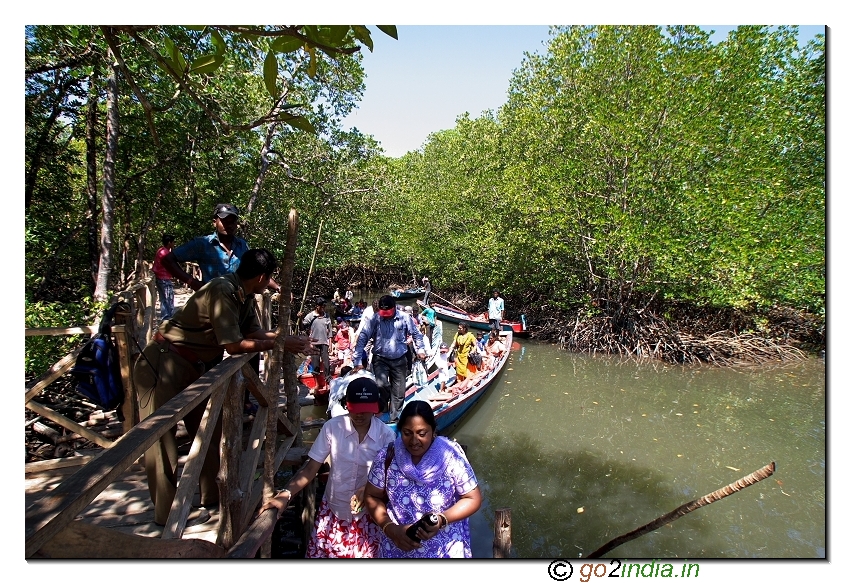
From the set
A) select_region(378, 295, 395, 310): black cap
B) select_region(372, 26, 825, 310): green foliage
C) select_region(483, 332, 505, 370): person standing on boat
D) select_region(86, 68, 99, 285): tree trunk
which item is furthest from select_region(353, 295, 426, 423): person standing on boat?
select_region(372, 26, 825, 310): green foliage

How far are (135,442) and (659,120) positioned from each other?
12.8 metres

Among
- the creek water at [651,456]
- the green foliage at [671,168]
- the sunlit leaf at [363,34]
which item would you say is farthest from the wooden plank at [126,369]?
the green foliage at [671,168]

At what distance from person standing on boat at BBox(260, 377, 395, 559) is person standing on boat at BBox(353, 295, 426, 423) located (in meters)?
2.76

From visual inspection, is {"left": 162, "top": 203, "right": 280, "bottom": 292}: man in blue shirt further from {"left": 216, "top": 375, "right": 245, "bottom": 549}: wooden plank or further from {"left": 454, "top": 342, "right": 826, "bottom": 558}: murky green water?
{"left": 454, "top": 342, "right": 826, "bottom": 558}: murky green water

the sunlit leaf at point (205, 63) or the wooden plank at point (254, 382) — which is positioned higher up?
the sunlit leaf at point (205, 63)

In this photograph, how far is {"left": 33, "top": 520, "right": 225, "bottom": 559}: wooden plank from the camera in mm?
1314

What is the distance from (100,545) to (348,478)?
1.32m

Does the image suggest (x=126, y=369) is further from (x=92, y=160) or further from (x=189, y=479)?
(x=92, y=160)

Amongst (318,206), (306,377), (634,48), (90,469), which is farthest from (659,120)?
(90,469)

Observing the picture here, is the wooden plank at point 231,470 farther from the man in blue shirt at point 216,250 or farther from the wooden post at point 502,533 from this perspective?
the man in blue shirt at point 216,250

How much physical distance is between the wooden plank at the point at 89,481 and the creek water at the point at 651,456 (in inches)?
181

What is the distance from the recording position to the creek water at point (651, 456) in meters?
5.51

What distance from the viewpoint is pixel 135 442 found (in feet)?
4.96

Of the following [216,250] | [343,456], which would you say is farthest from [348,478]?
[216,250]
